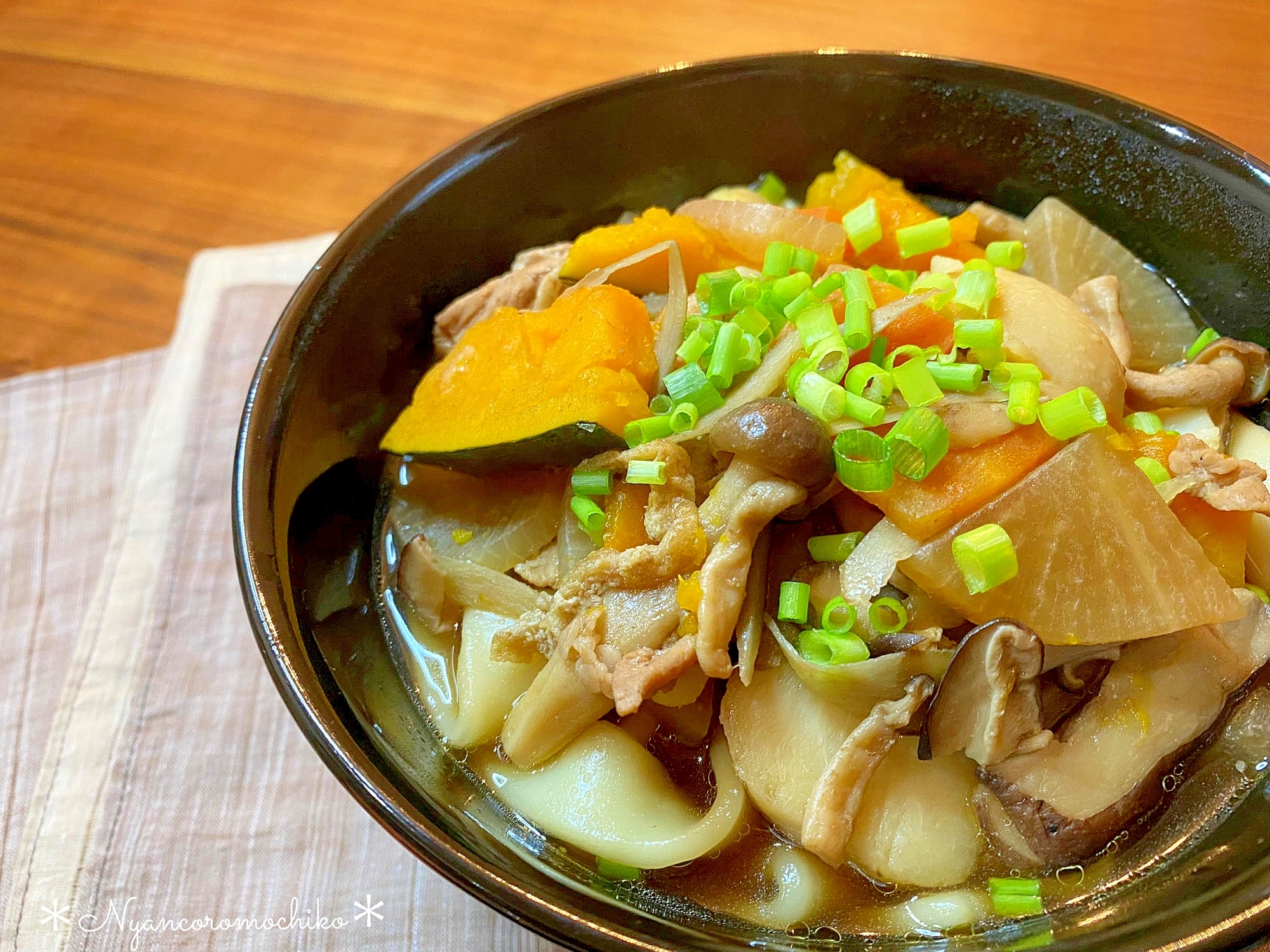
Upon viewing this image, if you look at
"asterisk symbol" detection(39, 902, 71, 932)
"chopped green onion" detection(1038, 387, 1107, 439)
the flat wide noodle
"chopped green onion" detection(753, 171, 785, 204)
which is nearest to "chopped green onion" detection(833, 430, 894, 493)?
"chopped green onion" detection(1038, 387, 1107, 439)

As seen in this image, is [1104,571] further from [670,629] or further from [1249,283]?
[1249,283]

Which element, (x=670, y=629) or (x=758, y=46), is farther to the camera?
(x=758, y=46)

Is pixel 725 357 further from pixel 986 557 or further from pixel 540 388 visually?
pixel 986 557

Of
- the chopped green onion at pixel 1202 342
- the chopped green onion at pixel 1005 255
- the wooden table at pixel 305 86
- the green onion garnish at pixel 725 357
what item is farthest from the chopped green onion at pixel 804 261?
the wooden table at pixel 305 86

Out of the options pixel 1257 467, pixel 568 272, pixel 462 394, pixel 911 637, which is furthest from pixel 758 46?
pixel 911 637

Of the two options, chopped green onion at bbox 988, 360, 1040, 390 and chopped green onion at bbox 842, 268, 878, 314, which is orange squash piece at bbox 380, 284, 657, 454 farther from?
chopped green onion at bbox 988, 360, 1040, 390

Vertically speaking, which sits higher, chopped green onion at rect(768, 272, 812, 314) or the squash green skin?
chopped green onion at rect(768, 272, 812, 314)
